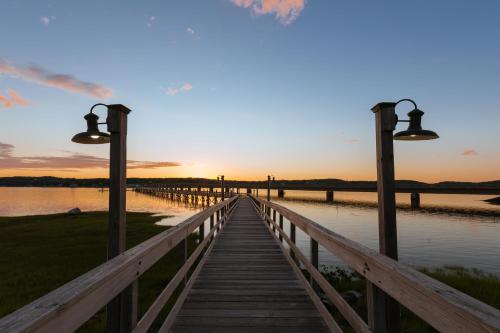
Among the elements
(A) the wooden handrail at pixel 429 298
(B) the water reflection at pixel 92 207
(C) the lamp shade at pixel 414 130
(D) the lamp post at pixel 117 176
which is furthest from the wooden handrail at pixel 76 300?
(B) the water reflection at pixel 92 207

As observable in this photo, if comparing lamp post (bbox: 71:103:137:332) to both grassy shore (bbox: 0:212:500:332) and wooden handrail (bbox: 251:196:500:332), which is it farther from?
wooden handrail (bbox: 251:196:500:332)

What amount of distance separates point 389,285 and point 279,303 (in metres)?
2.70

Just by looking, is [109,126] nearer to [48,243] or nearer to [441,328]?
[441,328]

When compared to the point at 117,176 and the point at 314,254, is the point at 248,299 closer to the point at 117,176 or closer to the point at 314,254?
the point at 314,254

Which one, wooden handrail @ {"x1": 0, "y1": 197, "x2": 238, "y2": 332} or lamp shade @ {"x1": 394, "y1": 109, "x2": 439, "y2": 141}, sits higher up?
lamp shade @ {"x1": 394, "y1": 109, "x2": 439, "y2": 141}

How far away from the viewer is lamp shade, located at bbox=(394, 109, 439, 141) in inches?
149

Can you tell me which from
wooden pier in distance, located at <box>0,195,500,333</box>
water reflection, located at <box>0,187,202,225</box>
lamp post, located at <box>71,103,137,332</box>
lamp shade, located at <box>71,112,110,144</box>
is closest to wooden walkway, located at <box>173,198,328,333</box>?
wooden pier in distance, located at <box>0,195,500,333</box>

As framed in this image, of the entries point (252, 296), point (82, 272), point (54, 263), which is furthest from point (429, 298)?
point (54, 263)

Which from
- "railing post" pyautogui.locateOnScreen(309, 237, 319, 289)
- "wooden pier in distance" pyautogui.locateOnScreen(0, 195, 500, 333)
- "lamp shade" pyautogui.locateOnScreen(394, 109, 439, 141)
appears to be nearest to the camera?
"wooden pier in distance" pyautogui.locateOnScreen(0, 195, 500, 333)

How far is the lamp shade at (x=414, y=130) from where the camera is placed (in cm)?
379

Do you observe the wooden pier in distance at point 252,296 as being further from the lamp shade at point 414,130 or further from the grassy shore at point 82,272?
the lamp shade at point 414,130

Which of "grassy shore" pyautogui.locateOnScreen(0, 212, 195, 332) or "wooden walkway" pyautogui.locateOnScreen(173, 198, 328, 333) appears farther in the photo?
"grassy shore" pyautogui.locateOnScreen(0, 212, 195, 332)

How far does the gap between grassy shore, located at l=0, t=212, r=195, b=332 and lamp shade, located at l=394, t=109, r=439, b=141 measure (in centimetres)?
334

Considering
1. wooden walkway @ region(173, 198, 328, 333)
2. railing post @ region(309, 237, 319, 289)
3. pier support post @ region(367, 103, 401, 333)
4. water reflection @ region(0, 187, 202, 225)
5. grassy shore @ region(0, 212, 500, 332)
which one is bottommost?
water reflection @ region(0, 187, 202, 225)
